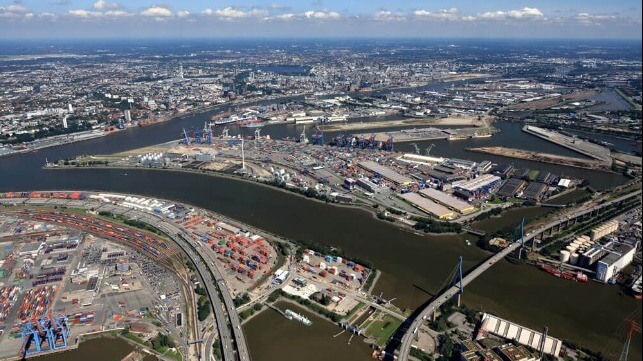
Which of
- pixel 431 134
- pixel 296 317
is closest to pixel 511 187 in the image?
pixel 431 134

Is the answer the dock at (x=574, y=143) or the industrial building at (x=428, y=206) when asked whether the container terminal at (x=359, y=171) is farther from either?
the dock at (x=574, y=143)

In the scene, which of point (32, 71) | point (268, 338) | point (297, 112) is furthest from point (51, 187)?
point (32, 71)

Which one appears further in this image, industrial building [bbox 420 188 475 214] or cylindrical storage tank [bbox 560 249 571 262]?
industrial building [bbox 420 188 475 214]

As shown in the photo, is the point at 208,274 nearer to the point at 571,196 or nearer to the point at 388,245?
the point at 388,245

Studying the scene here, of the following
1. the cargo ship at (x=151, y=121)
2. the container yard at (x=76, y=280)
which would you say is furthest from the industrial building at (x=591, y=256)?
the cargo ship at (x=151, y=121)

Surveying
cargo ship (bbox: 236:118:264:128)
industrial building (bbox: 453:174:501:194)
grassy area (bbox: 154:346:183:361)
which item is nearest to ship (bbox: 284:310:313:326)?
grassy area (bbox: 154:346:183:361)

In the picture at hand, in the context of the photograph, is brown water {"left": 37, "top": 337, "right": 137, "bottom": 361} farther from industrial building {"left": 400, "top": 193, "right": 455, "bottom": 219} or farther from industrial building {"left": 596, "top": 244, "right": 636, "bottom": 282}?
industrial building {"left": 596, "top": 244, "right": 636, "bottom": 282}

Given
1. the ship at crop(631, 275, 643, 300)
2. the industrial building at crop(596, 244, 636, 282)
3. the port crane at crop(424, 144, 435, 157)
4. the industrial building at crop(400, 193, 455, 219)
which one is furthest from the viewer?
the port crane at crop(424, 144, 435, 157)
